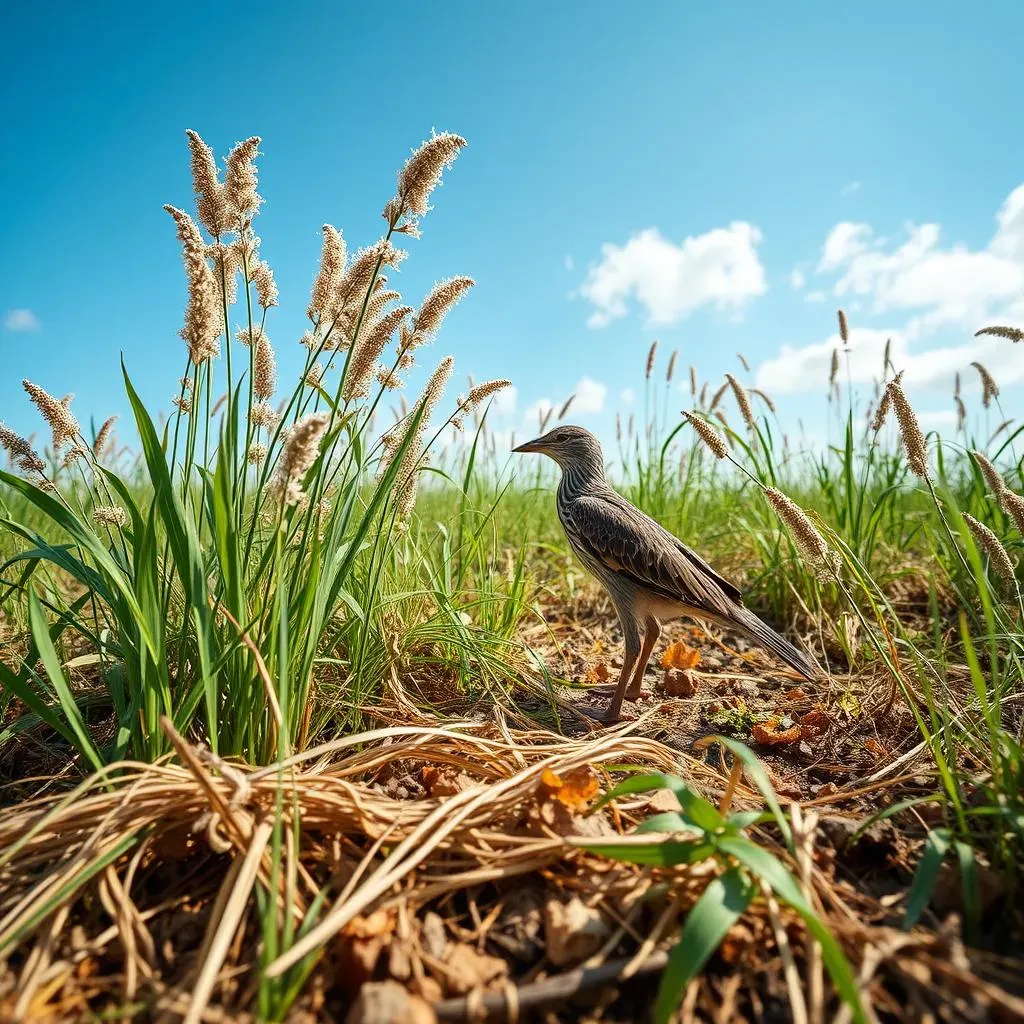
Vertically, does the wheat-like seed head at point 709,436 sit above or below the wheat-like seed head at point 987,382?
below

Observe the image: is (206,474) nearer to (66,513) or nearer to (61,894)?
(66,513)

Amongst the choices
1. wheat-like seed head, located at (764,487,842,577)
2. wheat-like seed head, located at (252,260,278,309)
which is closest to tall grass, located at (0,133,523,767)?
wheat-like seed head, located at (252,260,278,309)

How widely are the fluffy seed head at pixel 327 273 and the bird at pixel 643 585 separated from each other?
204cm

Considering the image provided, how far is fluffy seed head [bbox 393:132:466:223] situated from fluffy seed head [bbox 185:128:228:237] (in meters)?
0.48

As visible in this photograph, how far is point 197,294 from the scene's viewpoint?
149 cm

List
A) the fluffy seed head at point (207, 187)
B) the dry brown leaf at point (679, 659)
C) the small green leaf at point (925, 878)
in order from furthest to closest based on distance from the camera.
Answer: the dry brown leaf at point (679, 659)
the fluffy seed head at point (207, 187)
the small green leaf at point (925, 878)

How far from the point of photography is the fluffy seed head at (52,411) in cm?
171

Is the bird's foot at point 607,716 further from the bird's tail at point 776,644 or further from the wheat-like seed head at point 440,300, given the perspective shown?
the wheat-like seed head at point 440,300

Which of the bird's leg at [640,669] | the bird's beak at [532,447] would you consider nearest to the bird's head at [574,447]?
the bird's beak at [532,447]

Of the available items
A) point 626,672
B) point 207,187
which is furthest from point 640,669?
point 207,187

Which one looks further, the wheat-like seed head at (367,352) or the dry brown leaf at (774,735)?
the dry brown leaf at (774,735)

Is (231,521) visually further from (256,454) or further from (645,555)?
(645,555)

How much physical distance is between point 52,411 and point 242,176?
894 millimetres

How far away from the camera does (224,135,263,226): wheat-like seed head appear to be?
1.68m
